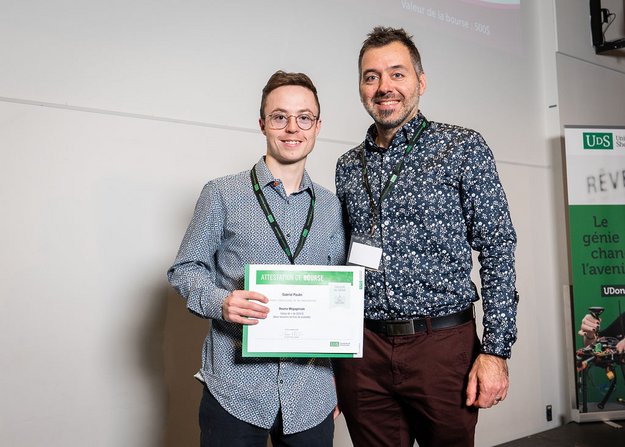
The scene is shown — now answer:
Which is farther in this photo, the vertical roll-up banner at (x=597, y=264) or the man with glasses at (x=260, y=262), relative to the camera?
the vertical roll-up banner at (x=597, y=264)

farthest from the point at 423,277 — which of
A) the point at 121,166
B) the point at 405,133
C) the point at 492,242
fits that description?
the point at 121,166

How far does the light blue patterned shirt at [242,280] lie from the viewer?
5.05 feet

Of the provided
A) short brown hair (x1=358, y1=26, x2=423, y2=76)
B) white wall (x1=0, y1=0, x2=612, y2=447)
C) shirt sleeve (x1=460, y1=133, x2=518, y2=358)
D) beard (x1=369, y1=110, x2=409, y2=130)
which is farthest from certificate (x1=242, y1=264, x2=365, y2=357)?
white wall (x1=0, y1=0, x2=612, y2=447)

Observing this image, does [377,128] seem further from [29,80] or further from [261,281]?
[29,80]

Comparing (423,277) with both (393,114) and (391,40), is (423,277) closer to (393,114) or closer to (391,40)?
(393,114)

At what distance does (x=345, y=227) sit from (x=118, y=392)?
4.37 ft

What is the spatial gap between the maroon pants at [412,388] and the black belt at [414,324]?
0.02m

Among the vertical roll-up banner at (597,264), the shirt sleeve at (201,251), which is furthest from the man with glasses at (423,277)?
the vertical roll-up banner at (597,264)

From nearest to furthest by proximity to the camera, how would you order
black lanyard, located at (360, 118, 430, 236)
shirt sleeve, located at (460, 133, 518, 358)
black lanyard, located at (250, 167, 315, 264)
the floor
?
black lanyard, located at (250, 167, 315, 264)
shirt sleeve, located at (460, 133, 518, 358)
black lanyard, located at (360, 118, 430, 236)
the floor

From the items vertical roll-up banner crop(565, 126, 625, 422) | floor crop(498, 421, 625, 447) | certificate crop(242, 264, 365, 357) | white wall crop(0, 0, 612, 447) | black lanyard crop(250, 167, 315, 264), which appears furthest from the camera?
vertical roll-up banner crop(565, 126, 625, 422)

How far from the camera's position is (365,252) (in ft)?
5.94

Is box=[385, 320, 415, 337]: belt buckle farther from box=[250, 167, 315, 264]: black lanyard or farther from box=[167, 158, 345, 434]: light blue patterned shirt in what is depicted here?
box=[250, 167, 315, 264]: black lanyard

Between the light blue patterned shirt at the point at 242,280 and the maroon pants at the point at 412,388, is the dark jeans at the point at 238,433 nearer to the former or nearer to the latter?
the light blue patterned shirt at the point at 242,280

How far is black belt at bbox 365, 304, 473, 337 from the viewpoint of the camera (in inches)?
69.2
